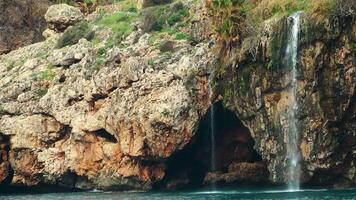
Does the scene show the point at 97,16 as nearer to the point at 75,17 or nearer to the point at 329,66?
the point at 75,17

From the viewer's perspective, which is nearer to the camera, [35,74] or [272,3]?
[272,3]

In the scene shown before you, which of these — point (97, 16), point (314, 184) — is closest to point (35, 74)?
point (97, 16)

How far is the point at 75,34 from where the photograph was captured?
74.8m

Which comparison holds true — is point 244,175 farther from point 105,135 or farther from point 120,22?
point 120,22

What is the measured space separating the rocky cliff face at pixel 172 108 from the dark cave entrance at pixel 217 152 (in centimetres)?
9

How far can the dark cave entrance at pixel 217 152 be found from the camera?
61.7 meters

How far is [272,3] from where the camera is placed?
190 feet

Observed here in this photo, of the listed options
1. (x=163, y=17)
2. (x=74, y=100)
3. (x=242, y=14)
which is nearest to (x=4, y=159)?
(x=74, y=100)

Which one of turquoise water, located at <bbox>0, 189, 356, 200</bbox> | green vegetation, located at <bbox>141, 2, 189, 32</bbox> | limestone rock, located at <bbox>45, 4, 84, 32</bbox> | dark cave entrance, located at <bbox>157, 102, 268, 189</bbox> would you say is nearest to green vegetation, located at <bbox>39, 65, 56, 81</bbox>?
green vegetation, located at <bbox>141, 2, 189, 32</bbox>

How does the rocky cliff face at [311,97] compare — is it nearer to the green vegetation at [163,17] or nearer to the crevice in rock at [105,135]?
the crevice in rock at [105,135]

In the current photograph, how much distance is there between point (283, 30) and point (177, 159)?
47.1 feet

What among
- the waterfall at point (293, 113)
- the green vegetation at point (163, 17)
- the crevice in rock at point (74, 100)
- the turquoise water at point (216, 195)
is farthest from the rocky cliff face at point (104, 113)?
the waterfall at point (293, 113)

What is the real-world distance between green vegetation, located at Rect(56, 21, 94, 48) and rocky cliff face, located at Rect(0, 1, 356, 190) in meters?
0.45

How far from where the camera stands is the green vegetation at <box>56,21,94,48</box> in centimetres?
7394
